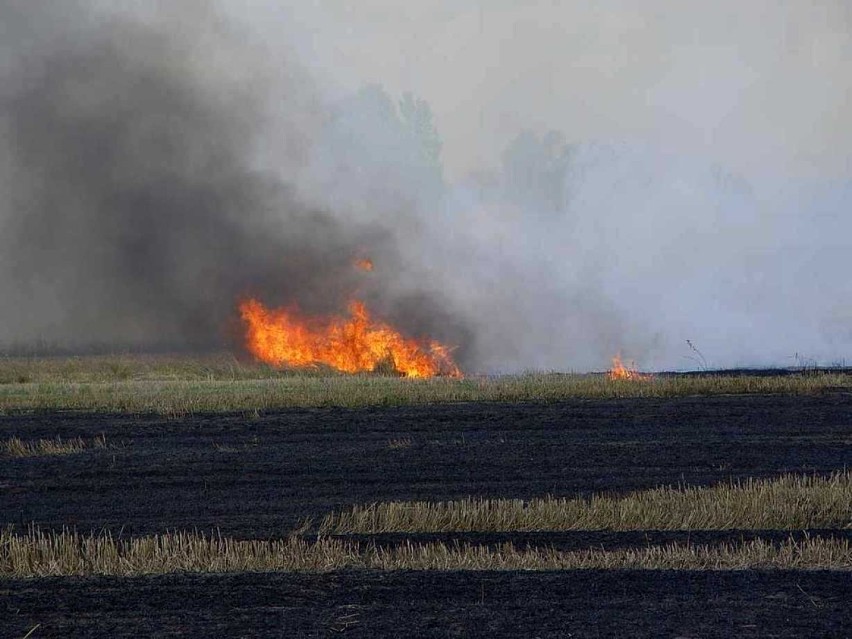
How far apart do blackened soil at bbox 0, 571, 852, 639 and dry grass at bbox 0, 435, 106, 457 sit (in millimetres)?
10273

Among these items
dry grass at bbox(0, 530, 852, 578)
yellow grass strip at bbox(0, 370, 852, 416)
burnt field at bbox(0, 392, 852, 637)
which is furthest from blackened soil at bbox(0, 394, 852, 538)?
dry grass at bbox(0, 530, 852, 578)

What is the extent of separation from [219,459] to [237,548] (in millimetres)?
7678

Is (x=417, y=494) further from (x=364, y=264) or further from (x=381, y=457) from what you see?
(x=364, y=264)

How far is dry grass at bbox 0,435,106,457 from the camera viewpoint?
69.2 ft

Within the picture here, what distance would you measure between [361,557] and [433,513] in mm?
2171

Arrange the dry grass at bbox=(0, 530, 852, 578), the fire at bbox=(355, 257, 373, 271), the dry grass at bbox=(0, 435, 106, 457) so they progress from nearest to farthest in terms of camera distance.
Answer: the dry grass at bbox=(0, 530, 852, 578) → the dry grass at bbox=(0, 435, 106, 457) → the fire at bbox=(355, 257, 373, 271)

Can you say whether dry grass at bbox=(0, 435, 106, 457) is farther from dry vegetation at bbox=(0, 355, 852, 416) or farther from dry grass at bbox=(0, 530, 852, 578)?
dry grass at bbox=(0, 530, 852, 578)

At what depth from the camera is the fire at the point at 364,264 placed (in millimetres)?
38594

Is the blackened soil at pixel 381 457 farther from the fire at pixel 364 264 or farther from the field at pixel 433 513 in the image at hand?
the fire at pixel 364 264

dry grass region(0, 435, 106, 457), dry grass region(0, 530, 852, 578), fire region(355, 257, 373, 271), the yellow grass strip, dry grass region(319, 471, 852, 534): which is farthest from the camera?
fire region(355, 257, 373, 271)

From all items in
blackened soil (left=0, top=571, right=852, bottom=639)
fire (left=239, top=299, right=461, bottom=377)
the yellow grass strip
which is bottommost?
blackened soil (left=0, top=571, right=852, bottom=639)

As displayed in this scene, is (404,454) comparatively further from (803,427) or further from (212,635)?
(212,635)

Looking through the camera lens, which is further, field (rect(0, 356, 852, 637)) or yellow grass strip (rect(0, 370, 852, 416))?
yellow grass strip (rect(0, 370, 852, 416))

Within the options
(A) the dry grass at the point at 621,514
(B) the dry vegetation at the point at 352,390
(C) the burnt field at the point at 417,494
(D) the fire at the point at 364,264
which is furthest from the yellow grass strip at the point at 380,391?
(A) the dry grass at the point at 621,514
